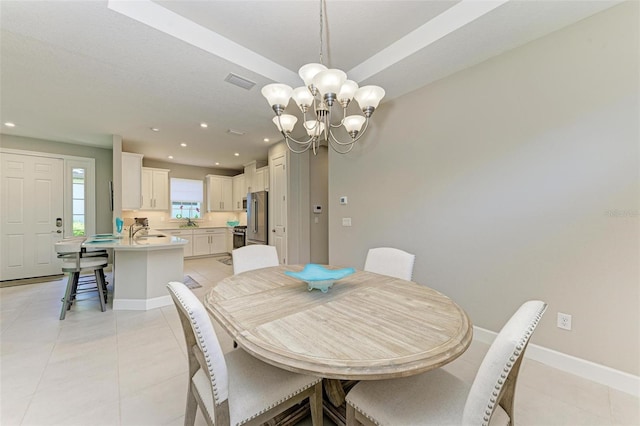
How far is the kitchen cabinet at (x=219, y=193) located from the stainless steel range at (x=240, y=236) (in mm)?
1063

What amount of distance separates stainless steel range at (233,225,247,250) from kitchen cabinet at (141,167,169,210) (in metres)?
1.86

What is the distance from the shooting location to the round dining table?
82 centimetres

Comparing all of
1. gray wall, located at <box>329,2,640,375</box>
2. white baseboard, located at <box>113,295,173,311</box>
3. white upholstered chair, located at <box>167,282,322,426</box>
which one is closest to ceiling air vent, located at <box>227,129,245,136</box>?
gray wall, located at <box>329,2,640,375</box>

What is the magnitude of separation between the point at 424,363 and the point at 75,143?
6.81m

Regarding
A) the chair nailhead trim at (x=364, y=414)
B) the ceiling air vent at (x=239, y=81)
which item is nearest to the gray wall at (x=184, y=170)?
the ceiling air vent at (x=239, y=81)

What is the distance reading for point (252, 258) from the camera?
2215 millimetres

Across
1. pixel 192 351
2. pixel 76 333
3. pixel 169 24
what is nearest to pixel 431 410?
pixel 192 351

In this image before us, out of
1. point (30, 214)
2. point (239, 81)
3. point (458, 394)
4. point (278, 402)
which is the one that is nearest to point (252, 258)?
point (278, 402)

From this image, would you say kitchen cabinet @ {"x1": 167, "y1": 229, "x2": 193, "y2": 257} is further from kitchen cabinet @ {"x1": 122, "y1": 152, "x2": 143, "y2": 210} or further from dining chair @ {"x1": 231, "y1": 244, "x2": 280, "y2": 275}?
dining chair @ {"x1": 231, "y1": 244, "x2": 280, "y2": 275}

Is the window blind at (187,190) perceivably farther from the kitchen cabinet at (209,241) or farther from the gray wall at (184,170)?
the kitchen cabinet at (209,241)

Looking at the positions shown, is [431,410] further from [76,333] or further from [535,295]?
[76,333]

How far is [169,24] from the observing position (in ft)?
6.40

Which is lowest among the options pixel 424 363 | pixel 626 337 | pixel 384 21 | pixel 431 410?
pixel 626 337

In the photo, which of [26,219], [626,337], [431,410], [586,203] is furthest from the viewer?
[26,219]
